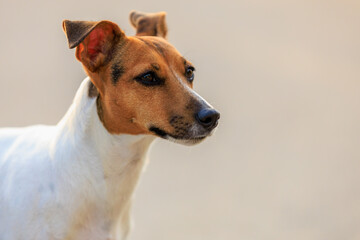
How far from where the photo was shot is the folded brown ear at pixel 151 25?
14.8 ft

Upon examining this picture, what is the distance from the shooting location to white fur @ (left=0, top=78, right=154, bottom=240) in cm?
381

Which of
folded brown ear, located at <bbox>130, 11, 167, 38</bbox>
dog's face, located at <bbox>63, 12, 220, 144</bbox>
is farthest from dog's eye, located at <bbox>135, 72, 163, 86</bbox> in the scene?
folded brown ear, located at <bbox>130, 11, 167, 38</bbox>

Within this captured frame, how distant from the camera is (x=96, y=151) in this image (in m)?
3.85

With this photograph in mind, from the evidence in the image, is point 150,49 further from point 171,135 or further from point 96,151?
point 96,151

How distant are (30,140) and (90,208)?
28.7 inches

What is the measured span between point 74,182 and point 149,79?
85 centimetres

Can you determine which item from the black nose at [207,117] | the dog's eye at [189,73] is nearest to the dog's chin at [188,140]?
the black nose at [207,117]

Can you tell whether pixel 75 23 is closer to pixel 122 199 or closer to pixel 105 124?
pixel 105 124

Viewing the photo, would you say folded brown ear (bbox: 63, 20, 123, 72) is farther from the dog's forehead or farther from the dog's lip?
the dog's lip

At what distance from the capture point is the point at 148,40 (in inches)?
157

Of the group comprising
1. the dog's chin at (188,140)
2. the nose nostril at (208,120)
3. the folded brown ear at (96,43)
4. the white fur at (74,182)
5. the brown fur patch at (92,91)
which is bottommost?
the white fur at (74,182)

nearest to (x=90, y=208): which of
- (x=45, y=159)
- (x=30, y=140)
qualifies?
(x=45, y=159)

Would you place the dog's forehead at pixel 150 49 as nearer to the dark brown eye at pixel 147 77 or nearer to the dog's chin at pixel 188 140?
the dark brown eye at pixel 147 77

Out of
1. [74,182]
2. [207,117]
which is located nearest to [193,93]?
[207,117]
